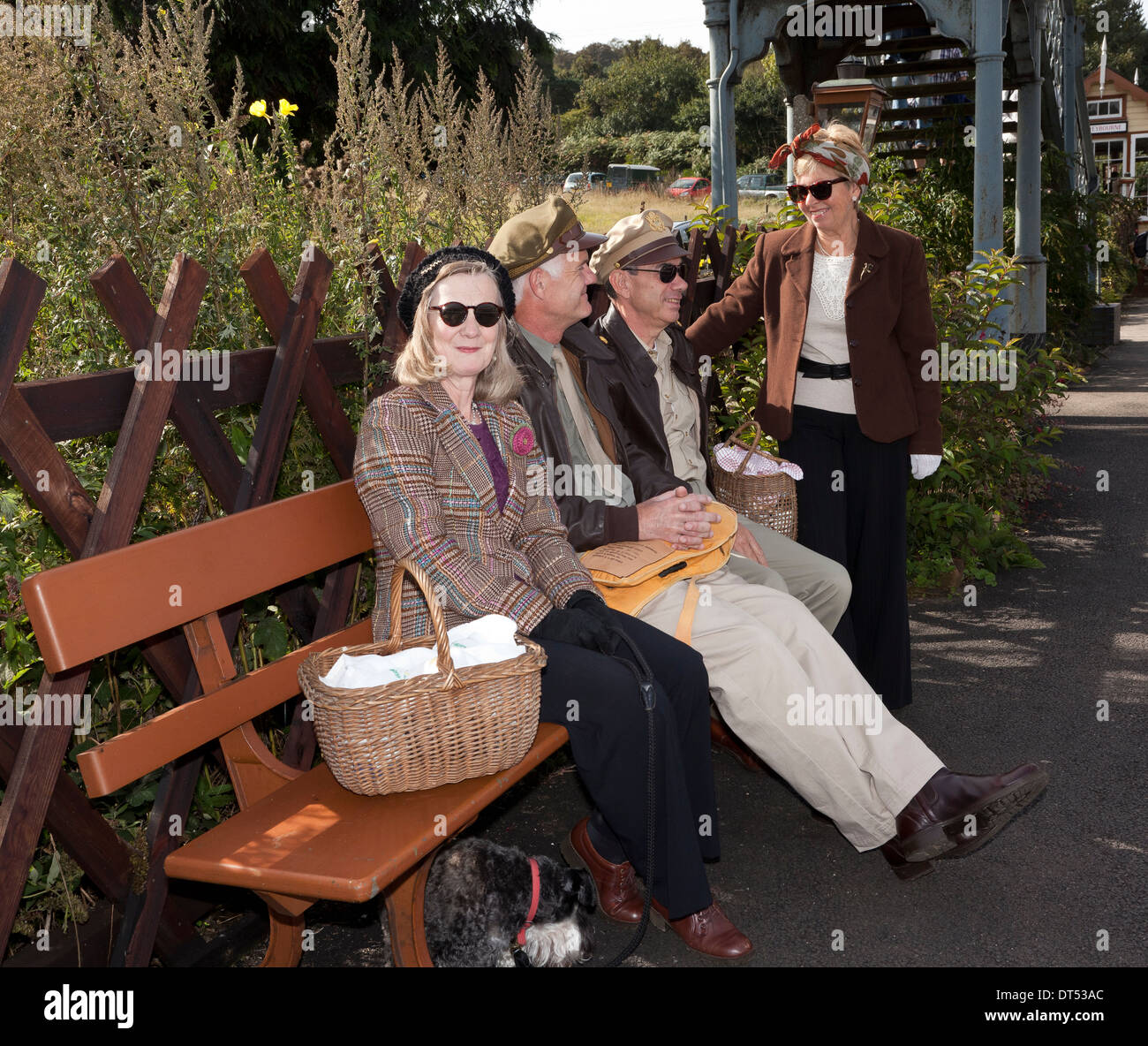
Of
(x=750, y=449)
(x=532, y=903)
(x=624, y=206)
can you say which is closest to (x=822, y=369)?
(x=750, y=449)

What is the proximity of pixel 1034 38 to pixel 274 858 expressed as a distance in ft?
37.2

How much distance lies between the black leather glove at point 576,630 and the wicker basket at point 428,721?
1.36 feet

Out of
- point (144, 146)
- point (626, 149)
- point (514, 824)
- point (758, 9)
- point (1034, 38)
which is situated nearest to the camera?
point (144, 146)

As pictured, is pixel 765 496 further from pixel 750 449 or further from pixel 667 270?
pixel 667 270

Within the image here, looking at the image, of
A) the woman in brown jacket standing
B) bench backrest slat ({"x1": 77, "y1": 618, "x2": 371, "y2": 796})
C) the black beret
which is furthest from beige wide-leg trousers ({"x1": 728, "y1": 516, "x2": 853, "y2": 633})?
bench backrest slat ({"x1": 77, "y1": 618, "x2": 371, "y2": 796})

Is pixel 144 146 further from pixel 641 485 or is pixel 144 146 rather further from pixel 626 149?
pixel 626 149

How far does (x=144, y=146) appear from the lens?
3.65 meters

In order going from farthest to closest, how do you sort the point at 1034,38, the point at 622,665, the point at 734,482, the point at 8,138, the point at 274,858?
1. the point at 1034,38
2. the point at 734,482
3. the point at 8,138
4. the point at 622,665
5. the point at 274,858

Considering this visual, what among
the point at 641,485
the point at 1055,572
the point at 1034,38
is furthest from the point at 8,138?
the point at 1034,38

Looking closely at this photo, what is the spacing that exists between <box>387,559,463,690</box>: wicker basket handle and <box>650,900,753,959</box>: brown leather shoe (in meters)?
1.03

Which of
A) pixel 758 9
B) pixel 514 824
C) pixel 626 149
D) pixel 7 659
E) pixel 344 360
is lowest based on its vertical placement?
pixel 514 824

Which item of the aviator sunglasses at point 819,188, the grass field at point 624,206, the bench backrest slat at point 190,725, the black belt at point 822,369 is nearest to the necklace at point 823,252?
the aviator sunglasses at point 819,188

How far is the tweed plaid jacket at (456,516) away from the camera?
3111mm

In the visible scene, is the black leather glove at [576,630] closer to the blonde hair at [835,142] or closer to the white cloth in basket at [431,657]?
the white cloth in basket at [431,657]
